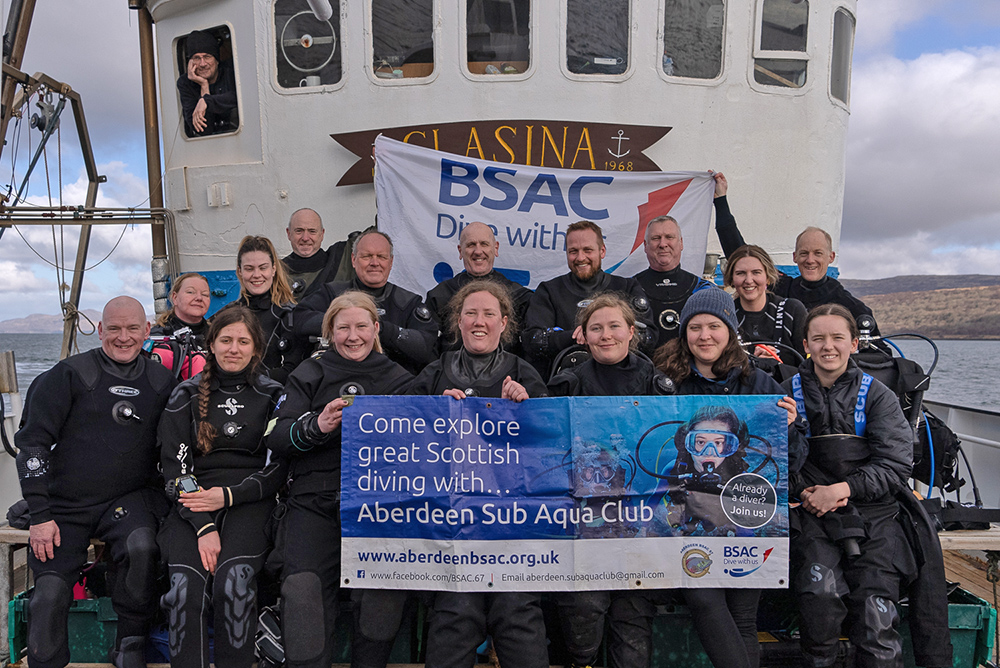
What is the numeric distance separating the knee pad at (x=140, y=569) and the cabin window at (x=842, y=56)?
23.2 feet

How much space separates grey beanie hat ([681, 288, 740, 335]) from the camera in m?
3.46

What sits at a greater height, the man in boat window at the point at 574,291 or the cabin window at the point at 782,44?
the cabin window at the point at 782,44

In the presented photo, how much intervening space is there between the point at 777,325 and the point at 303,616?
3.14 metres

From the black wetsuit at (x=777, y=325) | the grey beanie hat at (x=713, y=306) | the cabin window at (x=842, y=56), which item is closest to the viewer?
the grey beanie hat at (x=713, y=306)

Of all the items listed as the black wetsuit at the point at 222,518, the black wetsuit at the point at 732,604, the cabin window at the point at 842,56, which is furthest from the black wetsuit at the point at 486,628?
the cabin window at the point at 842,56

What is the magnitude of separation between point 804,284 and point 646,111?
2.54 m

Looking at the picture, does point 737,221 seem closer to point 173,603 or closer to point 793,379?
point 793,379

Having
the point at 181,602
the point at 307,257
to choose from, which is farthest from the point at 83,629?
the point at 307,257

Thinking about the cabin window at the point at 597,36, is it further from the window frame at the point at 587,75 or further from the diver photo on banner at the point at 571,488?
the diver photo on banner at the point at 571,488

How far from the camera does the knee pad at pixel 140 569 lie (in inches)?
133

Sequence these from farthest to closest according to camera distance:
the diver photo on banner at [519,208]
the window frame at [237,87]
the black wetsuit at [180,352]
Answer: the window frame at [237,87] → the diver photo on banner at [519,208] → the black wetsuit at [180,352]

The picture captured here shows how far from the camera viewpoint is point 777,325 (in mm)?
4355

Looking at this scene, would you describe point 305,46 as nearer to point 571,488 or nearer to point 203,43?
point 203,43

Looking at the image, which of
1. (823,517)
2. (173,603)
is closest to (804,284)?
(823,517)
